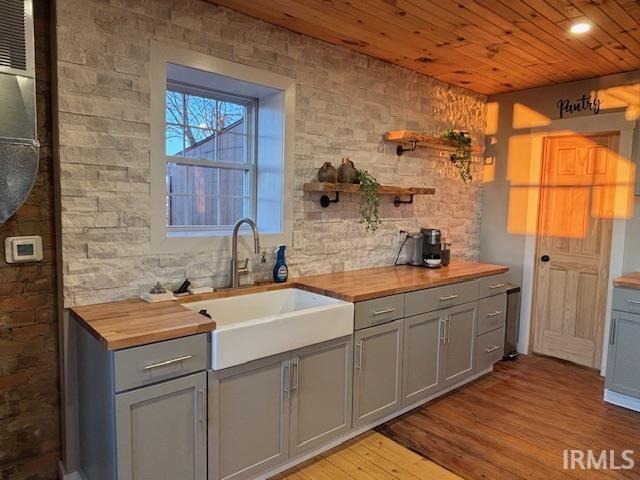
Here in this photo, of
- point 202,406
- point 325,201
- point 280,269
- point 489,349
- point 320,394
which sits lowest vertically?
point 489,349

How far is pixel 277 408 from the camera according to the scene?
220cm

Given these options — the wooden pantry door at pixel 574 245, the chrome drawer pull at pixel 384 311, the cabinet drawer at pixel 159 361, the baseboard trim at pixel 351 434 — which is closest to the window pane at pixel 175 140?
the cabinet drawer at pixel 159 361

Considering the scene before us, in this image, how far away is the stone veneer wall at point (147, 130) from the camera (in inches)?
81.7

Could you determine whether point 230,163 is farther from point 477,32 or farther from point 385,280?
point 477,32

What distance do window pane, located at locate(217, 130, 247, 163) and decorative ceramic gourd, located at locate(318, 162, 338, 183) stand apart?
509 mm

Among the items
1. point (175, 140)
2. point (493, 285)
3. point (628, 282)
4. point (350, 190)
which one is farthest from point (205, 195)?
point (628, 282)

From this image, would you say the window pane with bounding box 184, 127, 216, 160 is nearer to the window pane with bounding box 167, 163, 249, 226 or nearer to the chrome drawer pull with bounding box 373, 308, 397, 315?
the window pane with bounding box 167, 163, 249, 226

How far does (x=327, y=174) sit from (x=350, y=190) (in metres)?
0.19

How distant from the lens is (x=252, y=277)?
2717mm

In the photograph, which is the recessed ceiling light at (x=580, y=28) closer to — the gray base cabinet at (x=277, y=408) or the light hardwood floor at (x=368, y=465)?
the gray base cabinet at (x=277, y=408)

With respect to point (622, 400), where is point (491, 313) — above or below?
above

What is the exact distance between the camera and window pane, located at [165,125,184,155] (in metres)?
2.64

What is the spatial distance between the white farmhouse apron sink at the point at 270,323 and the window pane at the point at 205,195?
0.58m

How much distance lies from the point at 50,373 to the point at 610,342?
353 centimetres
